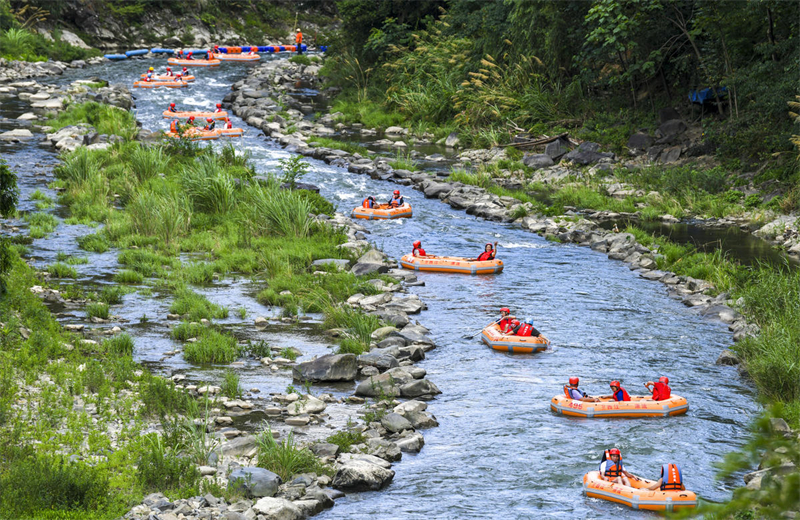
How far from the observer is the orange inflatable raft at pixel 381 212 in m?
22.4

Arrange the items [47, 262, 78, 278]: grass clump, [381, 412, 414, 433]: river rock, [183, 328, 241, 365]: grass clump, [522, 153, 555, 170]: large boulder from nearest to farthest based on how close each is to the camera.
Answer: [381, 412, 414, 433]: river rock, [183, 328, 241, 365]: grass clump, [47, 262, 78, 278]: grass clump, [522, 153, 555, 170]: large boulder

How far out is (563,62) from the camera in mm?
32719

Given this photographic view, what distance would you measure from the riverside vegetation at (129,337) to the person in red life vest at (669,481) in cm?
374

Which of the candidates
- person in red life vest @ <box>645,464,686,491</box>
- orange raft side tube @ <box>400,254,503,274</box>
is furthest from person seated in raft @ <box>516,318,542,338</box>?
person in red life vest @ <box>645,464,686,491</box>

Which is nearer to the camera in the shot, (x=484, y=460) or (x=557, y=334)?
(x=484, y=460)

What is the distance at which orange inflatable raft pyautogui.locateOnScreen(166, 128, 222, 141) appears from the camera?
25.8 m

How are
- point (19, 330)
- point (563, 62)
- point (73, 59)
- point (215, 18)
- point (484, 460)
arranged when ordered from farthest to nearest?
point (215, 18)
point (73, 59)
point (563, 62)
point (19, 330)
point (484, 460)

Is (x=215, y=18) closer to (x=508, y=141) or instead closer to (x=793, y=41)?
(x=508, y=141)

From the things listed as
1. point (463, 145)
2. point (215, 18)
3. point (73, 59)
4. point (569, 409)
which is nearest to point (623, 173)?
point (463, 145)

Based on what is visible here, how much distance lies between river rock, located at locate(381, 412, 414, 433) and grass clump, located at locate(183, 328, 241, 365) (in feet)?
10.2

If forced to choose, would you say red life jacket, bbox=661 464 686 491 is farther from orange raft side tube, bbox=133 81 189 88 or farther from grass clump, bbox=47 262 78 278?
orange raft side tube, bbox=133 81 189 88

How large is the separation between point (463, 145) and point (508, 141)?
2017mm

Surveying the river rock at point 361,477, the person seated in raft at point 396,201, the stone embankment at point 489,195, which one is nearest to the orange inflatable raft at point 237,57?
the stone embankment at point 489,195

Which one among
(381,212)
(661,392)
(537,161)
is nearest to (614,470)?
(661,392)
